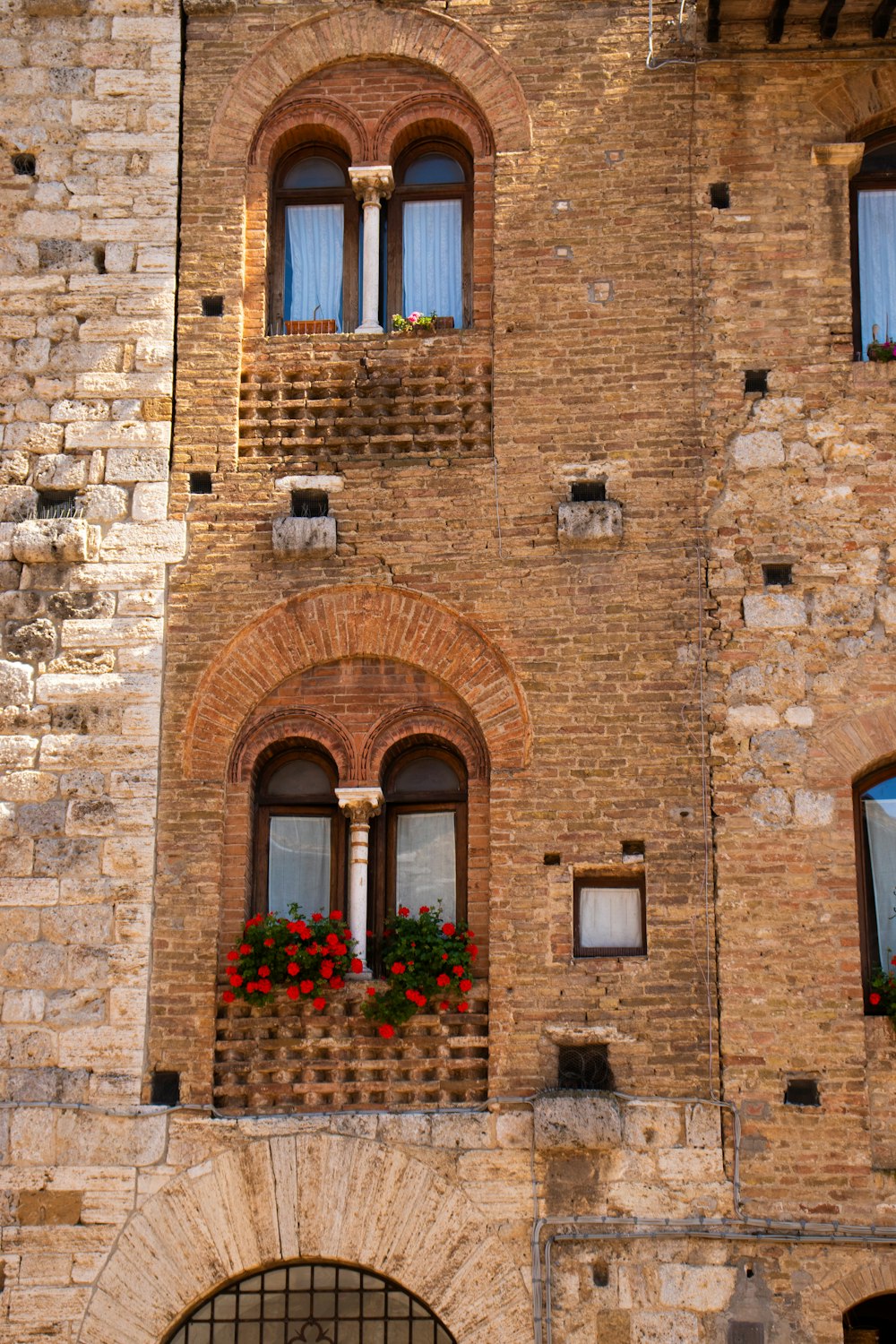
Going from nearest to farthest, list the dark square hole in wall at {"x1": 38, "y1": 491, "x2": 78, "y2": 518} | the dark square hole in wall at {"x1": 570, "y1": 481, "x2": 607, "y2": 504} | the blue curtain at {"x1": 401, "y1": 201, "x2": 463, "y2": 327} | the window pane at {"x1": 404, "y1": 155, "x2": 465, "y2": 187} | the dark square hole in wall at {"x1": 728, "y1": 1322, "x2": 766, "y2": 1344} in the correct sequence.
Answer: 1. the dark square hole in wall at {"x1": 728, "y1": 1322, "x2": 766, "y2": 1344}
2. the dark square hole in wall at {"x1": 570, "y1": 481, "x2": 607, "y2": 504}
3. the dark square hole in wall at {"x1": 38, "y1": 491, "x2": 78, "y2": 518}
4. the blue curtain at {"x1": 401, "y1": 201, "x2": 463, "y2": 327}
5. the window pane at {"x1": 404, "y1": 155, "x2": 465, "y2": 187}

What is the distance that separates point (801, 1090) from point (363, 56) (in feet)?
25.1

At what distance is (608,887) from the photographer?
11.4 m

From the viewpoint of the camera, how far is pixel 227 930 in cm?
1150

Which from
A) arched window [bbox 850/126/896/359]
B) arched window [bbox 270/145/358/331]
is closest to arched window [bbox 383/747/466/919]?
arched window [bbox 270/145/358/331]

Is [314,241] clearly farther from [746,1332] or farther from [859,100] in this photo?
[746,1332]

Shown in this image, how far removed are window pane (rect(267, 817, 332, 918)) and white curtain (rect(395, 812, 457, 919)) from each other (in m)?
0.47

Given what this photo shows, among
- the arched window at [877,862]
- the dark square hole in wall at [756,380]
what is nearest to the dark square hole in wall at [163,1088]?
the arched window at [877,862]

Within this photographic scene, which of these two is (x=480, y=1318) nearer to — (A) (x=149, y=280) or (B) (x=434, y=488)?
(B) (x=434, y=488)

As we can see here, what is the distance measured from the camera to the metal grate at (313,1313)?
35.3ft

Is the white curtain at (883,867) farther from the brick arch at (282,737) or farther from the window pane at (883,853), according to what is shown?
the brick arch at (282,737)

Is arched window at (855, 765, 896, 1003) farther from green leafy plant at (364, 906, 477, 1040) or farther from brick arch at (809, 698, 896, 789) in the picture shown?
green leafy plant at (364, 906, 477, 1040)

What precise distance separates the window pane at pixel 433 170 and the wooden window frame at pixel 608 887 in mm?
5179

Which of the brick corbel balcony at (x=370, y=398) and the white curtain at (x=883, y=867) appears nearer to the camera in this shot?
the white curtain at (x=883, y=867)

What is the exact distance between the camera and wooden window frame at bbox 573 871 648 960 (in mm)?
11250
